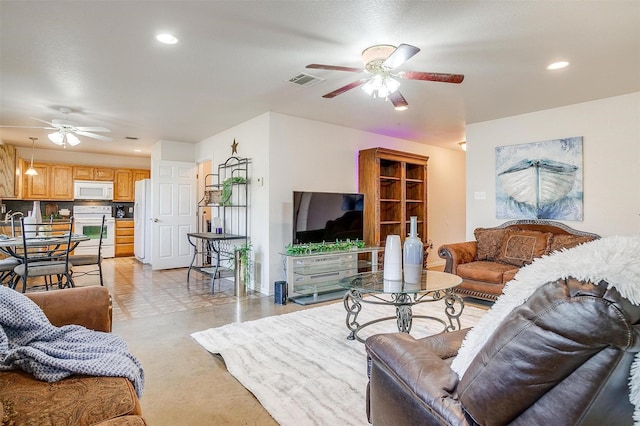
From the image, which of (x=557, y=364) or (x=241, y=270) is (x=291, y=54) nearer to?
(x=557, y=364)

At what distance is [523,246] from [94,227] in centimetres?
867

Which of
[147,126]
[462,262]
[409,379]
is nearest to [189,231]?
[147,126]

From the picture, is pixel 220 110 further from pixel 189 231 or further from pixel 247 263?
pixel 189 231

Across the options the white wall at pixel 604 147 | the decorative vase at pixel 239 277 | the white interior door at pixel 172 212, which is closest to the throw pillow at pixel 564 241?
the white wall at pixel 604 147

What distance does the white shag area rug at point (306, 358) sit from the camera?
1.96 metres

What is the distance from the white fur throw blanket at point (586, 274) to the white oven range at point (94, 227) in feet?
28.7

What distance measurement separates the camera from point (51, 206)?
7.83 metres

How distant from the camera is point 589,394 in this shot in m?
0.75

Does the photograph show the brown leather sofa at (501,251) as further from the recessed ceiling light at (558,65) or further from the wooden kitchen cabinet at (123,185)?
the wooden kitchen cabinet at (123,185)

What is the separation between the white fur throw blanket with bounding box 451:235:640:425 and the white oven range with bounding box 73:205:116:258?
874cm

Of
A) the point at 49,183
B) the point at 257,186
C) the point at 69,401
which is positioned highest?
the point at 49,183

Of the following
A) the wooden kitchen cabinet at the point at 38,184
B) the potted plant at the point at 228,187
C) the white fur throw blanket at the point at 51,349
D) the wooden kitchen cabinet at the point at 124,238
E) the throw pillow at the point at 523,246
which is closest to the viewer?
the white fur throw blanket at the point at 51,349

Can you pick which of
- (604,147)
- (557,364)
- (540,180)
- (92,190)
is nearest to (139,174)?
(92,190)

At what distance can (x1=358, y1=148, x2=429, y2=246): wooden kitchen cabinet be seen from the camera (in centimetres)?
547
